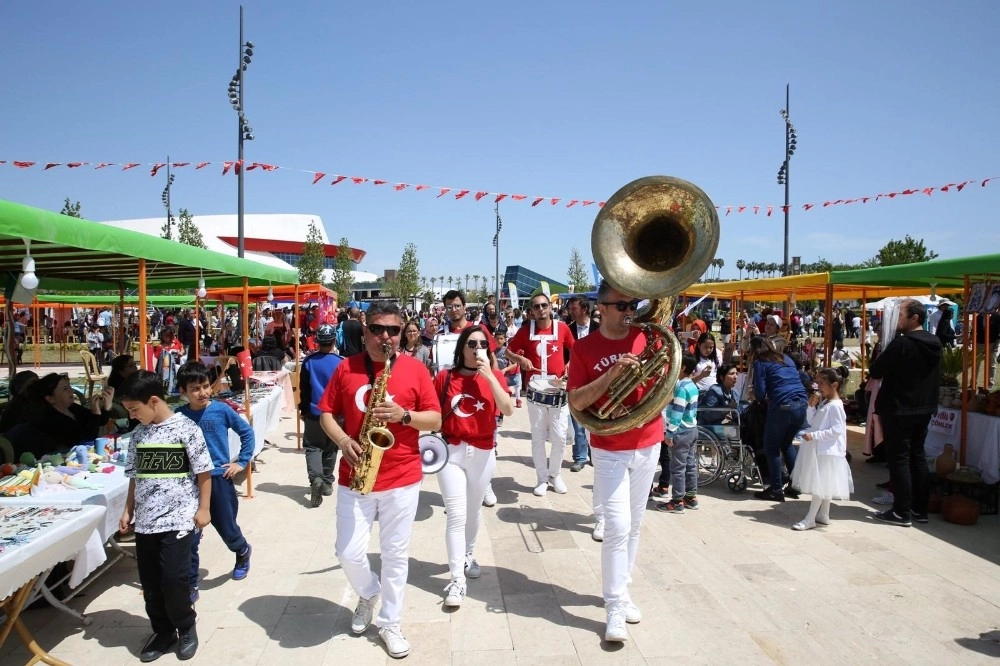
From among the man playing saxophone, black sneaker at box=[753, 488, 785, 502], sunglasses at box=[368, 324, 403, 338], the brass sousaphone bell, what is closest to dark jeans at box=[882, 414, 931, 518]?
black sneaker at box=[753, 488, 785, 502]

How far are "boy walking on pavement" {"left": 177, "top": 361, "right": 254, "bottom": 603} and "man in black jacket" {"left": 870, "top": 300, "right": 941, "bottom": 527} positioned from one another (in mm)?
5377

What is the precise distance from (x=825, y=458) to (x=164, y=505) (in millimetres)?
4965

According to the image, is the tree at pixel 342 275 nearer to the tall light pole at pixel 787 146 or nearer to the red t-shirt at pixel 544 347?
the tall light pole at pixel 787 146

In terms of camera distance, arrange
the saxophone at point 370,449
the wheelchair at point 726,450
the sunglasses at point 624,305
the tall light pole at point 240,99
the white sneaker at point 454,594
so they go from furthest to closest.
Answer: the tall light pole at point 240,99
the wheelchair at point 726,450
the white sneaker at point 454,594
the sunglasses at point 624,305
the saxophone at point 370,449

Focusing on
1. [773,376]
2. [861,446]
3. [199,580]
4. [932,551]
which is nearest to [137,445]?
[199,580]

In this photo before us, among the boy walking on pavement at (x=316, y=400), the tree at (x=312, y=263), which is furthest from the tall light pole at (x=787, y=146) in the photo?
the tree at (x=312, y=263)

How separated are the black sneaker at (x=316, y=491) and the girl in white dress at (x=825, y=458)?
4.33 metres

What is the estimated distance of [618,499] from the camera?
3.49 metres

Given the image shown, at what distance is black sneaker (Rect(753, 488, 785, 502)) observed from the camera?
6160 mm

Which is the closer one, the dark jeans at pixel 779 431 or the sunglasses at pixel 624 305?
the sunglasses at pixel 624 305

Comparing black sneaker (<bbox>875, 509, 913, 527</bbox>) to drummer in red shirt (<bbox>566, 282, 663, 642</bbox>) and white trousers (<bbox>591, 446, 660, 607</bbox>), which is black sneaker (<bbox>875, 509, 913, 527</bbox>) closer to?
drummer in red shirt (<bbox>566, 282, 663, 642</bbox>)

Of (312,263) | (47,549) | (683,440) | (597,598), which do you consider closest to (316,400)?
(47,549)

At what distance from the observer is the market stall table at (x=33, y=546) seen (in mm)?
2949

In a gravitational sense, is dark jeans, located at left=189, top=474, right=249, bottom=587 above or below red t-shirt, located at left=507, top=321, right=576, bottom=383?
below
